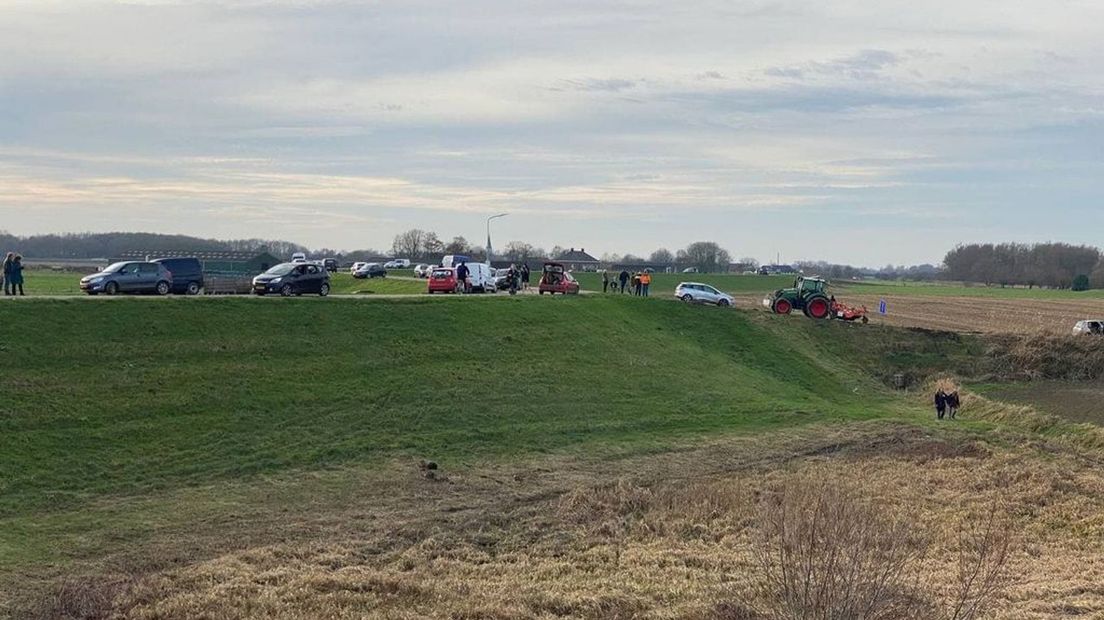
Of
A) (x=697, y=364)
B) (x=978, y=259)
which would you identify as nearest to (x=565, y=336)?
(x=697, y=364)

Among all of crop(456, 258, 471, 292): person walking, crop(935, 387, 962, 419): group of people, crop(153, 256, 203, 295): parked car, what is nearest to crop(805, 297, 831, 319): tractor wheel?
crop(935, 387, 962, 419): group of people

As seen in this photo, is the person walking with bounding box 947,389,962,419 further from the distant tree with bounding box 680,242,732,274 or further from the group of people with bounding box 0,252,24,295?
the distant tree with bounding box 680,242,732,274

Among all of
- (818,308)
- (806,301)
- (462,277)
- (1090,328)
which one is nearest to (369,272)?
(462,277)

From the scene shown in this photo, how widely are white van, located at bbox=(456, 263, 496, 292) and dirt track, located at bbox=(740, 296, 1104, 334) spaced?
18.4 meters

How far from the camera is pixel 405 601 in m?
15.2

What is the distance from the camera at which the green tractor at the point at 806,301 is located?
53.4 metres

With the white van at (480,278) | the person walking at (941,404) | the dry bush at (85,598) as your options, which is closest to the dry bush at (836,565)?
the dry bush at (85,598)

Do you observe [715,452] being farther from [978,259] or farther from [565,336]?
[978,259]

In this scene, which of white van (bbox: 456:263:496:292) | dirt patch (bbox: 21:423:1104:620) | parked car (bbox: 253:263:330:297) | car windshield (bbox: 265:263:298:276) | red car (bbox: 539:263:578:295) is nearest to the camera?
dirt patch (bbox: 21:423:1104:620)

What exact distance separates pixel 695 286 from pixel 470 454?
32761 mm

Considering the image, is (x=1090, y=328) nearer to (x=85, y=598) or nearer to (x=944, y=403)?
(x=944, y=403)

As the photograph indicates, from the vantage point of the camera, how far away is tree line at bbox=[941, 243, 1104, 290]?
6147 inches

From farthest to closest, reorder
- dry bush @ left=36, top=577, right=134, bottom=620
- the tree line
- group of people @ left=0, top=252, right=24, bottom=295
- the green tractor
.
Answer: the tree line
the green tractor
group of people @ left=0, top=252, right=24, bottom=295
dry bush @ left=36, top=577, right=134, bottom=620

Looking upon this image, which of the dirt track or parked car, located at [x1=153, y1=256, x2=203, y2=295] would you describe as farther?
the dirt track
